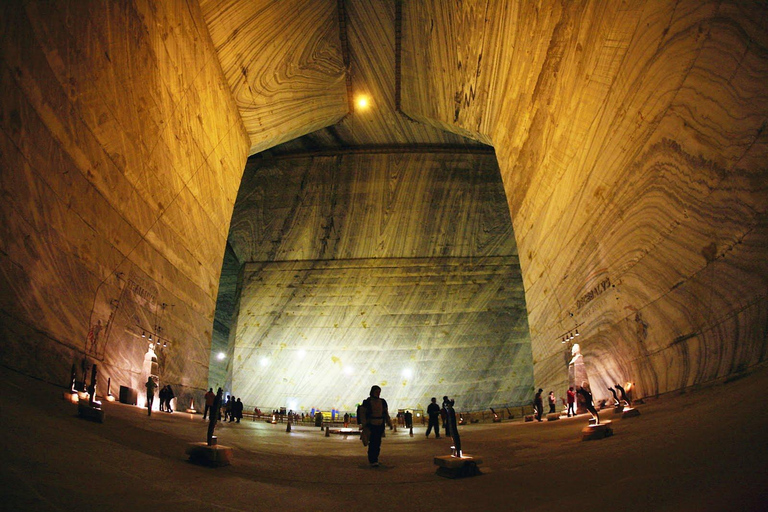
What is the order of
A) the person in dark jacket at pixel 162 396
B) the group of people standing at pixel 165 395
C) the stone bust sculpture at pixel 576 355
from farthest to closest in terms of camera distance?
the person in dark jacket at pixel 162 396 → the stone bust sculpture at pixel 576 355 → the group of people standing at pixel 165 395

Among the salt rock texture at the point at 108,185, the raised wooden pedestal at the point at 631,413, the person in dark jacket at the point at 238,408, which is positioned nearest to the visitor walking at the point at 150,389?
the salt rock texture at the point at 108,185

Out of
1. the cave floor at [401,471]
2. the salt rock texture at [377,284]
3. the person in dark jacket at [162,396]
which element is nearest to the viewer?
the cave floor at [401,471]

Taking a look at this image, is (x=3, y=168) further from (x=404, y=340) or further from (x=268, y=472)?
(x=404, y=340)

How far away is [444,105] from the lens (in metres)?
12.8

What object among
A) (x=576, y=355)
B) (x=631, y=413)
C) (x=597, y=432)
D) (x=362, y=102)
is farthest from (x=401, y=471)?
(x=362, y=102)

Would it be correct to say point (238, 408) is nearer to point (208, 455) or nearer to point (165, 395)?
point (165, 395)

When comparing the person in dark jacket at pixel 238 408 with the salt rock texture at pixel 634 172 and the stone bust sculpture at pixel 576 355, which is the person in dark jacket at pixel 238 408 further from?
the stone bust sculpture at pixel 576 355

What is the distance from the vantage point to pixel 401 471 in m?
4.04

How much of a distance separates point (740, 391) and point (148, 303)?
8083 mm

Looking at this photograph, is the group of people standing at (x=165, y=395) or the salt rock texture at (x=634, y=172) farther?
the group of people standing at (x=165, y=395)

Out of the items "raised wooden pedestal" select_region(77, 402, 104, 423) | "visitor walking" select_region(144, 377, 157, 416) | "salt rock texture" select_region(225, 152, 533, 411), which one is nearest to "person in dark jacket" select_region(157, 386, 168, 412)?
"visitor walking" select_region(144, 377, 157, 416)

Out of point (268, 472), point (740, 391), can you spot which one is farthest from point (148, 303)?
point (740, 391)

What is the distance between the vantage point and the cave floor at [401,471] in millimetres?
1896

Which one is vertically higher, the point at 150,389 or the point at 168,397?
the point at 150,389
